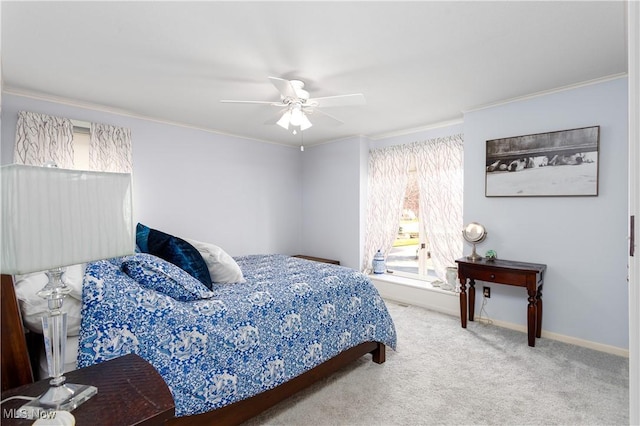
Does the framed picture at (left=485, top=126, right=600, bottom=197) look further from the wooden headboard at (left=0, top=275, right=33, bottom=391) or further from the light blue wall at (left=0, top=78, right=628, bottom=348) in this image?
the wooden headboard at (left=0, top=275, right=33, bottom=391)

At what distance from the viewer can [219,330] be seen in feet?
5.80

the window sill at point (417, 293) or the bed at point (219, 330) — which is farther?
the window sill at point (417, 293)

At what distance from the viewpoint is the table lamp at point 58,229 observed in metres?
0.83

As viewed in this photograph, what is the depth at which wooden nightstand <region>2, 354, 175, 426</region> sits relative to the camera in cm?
98

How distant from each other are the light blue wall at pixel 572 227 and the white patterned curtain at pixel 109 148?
4.16m

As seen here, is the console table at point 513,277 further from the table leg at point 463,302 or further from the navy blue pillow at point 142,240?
the navy blue pillow at point 142,240

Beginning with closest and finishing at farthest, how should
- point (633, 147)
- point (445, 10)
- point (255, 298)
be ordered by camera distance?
point (633, 147) < point (445, 10) < point (255, 298)

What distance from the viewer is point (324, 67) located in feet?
8.31

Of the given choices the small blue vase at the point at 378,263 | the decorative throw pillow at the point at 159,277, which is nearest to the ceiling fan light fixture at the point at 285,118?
the decorative throw pillow at the point at 159,277

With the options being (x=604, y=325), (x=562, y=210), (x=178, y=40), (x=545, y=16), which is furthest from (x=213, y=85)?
(x=604, y=325)

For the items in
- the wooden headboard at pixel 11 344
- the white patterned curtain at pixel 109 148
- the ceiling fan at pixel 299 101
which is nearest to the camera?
the wooden headboard at pixel 11 344

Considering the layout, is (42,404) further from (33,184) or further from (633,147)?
(633,147)

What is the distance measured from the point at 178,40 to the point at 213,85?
0.78 meters

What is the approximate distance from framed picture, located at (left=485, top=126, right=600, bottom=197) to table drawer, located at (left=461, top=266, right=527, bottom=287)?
2.88 feet
